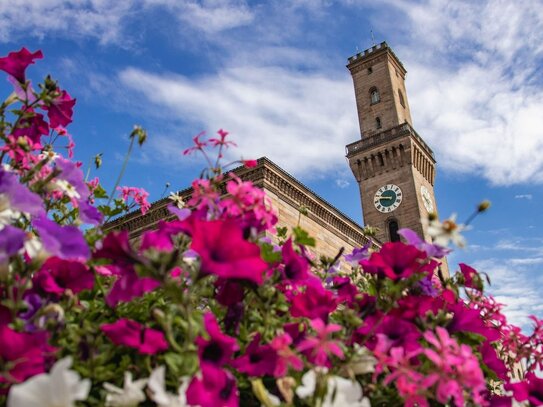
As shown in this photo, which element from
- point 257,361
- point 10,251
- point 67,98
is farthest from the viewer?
point 67,98

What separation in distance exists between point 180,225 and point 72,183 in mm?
591

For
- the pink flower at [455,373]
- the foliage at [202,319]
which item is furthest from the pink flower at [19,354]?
the pink flower at [455,373]

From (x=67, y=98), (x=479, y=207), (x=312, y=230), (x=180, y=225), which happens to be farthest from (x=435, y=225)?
(x=312, y=230)

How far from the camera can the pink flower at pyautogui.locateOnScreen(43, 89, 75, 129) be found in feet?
6.44

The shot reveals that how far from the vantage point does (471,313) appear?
174 centimetres

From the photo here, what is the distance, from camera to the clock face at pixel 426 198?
1126 inches

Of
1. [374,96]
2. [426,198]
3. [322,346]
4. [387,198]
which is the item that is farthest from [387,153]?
[322,346]

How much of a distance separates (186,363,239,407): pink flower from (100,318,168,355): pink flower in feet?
0.40

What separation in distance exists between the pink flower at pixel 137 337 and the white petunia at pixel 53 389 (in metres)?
0.25

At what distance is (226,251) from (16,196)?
597 millimetres

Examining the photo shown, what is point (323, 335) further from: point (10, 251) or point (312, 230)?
point (312, 230)

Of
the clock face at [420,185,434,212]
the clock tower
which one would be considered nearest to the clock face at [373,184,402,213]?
the clock tower

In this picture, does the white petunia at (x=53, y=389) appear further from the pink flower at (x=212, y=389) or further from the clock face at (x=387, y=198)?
the clock face at (x=387, y=198)

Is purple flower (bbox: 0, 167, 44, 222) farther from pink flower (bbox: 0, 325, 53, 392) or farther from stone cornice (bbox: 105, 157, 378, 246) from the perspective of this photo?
stone cornice (bbox: 105, 157, 378, 246)
